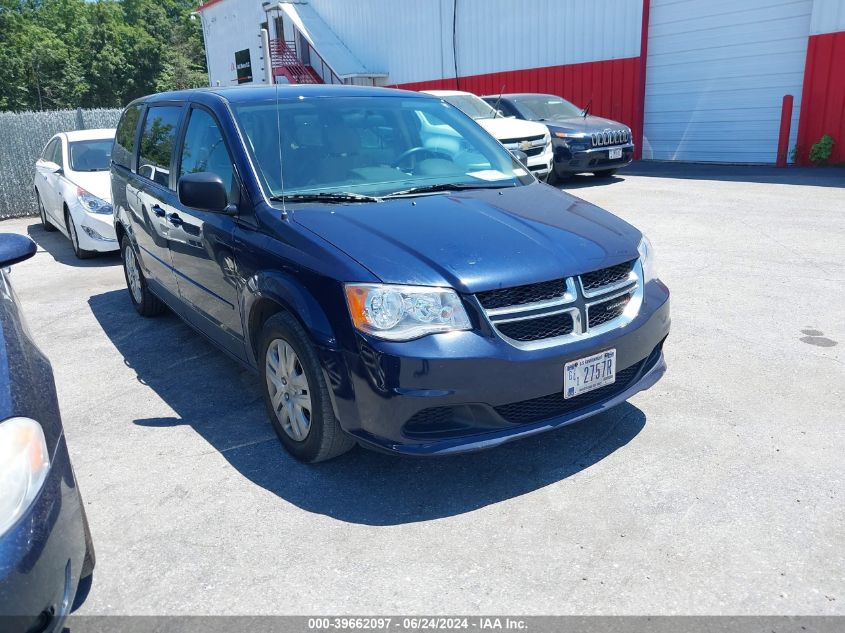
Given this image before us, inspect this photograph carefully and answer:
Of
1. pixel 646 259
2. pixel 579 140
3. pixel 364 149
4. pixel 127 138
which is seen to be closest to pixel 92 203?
pixel 127 138

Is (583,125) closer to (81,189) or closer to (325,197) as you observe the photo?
(81,189)

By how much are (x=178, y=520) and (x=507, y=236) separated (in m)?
1.92

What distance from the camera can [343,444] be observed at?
3328 mm

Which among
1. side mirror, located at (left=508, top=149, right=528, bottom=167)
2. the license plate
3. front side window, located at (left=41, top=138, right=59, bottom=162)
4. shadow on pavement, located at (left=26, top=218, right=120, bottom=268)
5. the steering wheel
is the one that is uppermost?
the steering wheel

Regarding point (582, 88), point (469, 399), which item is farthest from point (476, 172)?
point (582, 88)

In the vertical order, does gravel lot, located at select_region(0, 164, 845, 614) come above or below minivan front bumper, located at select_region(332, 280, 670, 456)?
below

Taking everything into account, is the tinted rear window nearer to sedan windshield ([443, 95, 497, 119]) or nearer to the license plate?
the license plate

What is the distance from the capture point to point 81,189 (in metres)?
8.73

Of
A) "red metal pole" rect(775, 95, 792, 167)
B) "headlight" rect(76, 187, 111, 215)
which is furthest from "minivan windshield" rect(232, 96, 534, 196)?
"red metal pole" rect(775, 95, 792, 167)

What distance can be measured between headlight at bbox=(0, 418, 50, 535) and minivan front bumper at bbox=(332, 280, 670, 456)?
1209 millimetres

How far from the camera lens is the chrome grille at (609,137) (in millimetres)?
12594

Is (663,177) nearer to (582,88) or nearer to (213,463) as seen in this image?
(582,88)

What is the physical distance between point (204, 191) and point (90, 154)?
274 inches

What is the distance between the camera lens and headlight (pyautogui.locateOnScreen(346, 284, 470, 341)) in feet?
9.58
